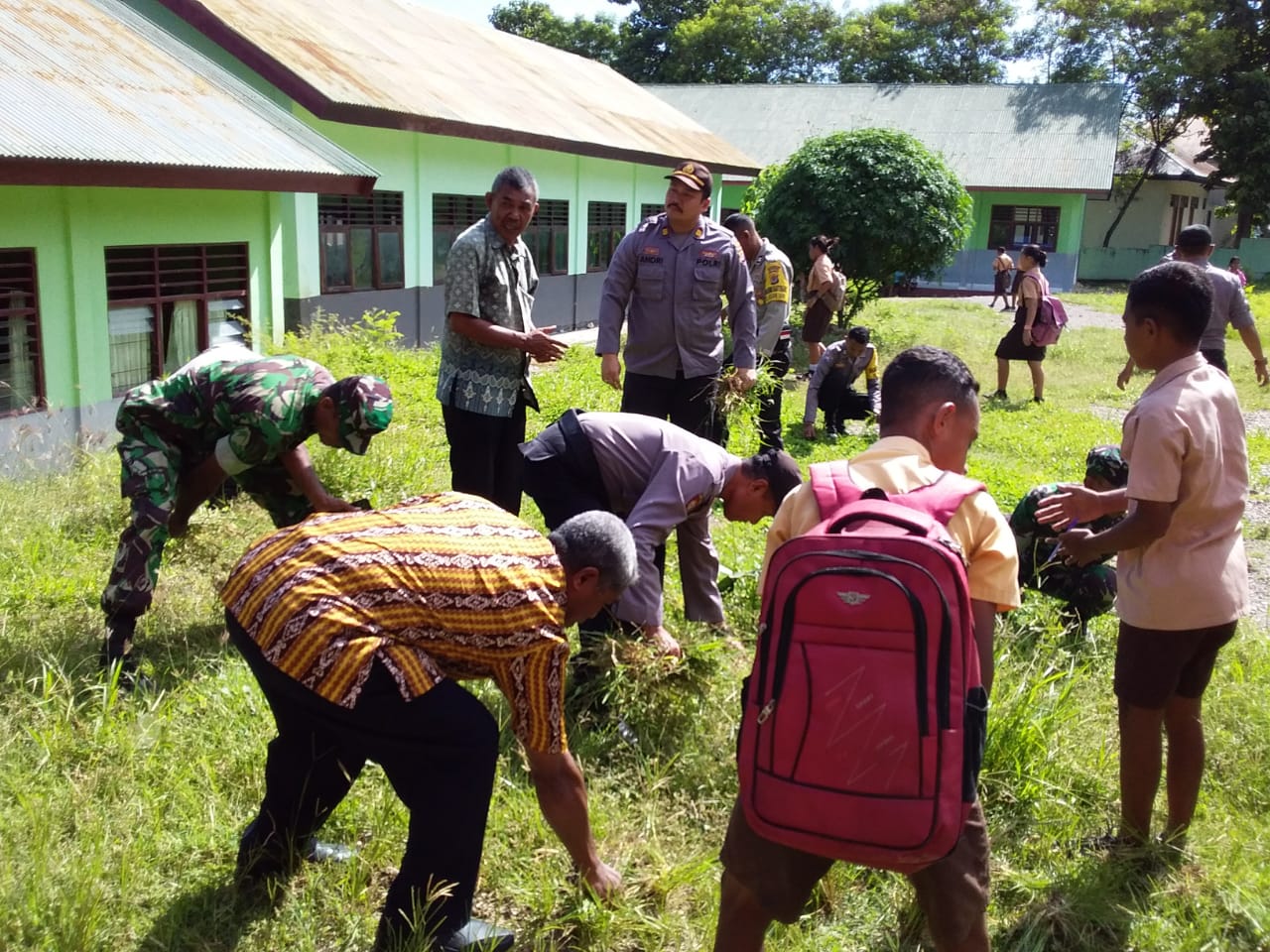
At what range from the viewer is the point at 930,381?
2.40m

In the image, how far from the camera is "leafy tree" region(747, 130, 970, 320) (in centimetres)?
1599

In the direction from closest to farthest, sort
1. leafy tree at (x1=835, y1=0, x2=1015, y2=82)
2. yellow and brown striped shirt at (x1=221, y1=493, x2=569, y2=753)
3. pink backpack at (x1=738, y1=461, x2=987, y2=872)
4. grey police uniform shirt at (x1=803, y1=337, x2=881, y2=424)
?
pink backpack at (x1=738, y1=461, x2=987, y2=872), yellow and brown striped shirt at (x1=221, y1=493, x2=569, y2=753), grey police uniform shirt at (x1=803, y1=337, x2=881, y2=424), leafy tree at (x1=835, y1=0, x2=1015, y2=82)

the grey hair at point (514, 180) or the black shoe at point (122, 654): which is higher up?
the grey hair at point (514, 180)

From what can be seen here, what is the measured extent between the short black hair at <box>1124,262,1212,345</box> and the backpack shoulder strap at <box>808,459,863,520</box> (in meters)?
1.19

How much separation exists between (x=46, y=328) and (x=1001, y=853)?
23.0 feet

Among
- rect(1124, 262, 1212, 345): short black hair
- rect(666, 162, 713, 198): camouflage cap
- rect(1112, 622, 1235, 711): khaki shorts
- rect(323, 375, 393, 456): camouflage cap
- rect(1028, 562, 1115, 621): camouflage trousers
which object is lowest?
rect(1028, 562, 1115, 621): camouflage trousers

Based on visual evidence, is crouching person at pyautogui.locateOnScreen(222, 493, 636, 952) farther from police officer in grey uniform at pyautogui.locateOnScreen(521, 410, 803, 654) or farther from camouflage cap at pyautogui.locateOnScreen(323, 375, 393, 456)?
camouflage cap at pyautogui.locateOnScreen(323, 375, 393, 456)

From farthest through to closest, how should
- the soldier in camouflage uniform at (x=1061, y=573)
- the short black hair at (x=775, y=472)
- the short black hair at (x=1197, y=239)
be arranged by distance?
the short black hair at (x=1197, y=239) < the soldier in camouflage uniform at (x=1061, y=573) < the short black hair at (x=775, y=472)

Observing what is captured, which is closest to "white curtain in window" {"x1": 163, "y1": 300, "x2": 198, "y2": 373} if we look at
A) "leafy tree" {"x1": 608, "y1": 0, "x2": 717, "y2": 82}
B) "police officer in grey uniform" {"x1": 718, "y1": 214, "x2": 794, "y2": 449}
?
"police officer in grey uniform" {"x1": 718, "y1": 214, "x2": 794, "y2": 449}

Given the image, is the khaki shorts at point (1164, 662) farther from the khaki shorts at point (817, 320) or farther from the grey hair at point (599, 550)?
the khaki shorts at point (817, 320)

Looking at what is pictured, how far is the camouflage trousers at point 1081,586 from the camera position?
459cm

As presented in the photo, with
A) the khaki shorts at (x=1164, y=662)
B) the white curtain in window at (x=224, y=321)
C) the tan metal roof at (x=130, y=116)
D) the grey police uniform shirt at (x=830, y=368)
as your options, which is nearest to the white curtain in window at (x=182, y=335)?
the white curtain in window at (x=224, y=321)

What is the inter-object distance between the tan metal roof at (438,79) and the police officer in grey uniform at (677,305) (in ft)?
22.1

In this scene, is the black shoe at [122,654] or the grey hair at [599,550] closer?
the grey hair at [599,550]
